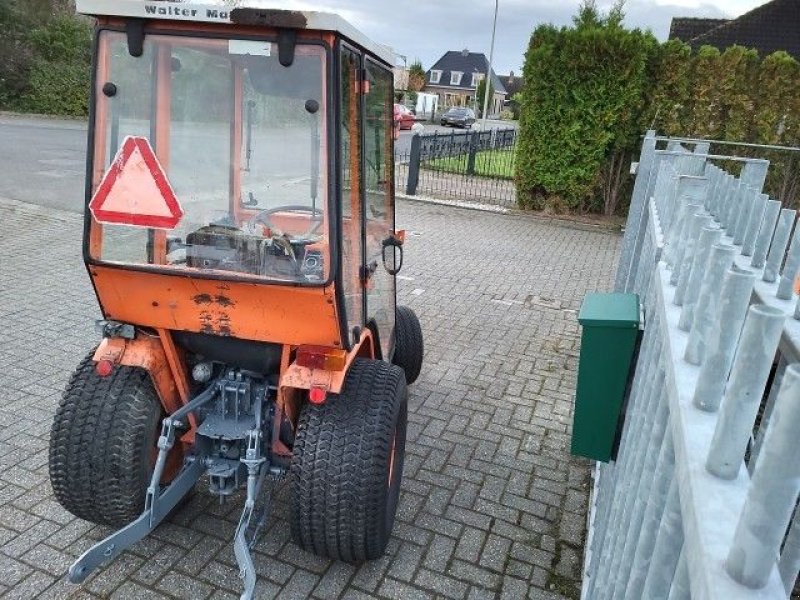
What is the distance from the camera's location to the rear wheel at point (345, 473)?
2.62m

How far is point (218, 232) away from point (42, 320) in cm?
370

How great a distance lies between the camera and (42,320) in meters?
5.54

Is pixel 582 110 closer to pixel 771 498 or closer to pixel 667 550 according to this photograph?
pixel 667 550

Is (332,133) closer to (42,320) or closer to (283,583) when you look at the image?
(283,583)

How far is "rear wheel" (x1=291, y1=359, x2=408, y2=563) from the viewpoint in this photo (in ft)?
A: 8.59

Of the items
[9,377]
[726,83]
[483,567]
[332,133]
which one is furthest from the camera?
[726,83]

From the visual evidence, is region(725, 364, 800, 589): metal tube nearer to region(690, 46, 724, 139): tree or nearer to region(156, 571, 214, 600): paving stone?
region(156, 571, 214, 600): paving stone

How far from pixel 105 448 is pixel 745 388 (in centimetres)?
259

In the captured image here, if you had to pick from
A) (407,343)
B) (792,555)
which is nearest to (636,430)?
(792,555)

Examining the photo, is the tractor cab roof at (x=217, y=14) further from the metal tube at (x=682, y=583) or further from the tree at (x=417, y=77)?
the tree at (x=417, y=77)

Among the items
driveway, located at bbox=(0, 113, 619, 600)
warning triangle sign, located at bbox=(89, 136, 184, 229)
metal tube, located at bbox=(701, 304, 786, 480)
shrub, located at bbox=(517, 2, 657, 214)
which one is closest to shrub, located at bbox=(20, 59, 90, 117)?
shrub, located at bbox=(517, 2, 657, 214)

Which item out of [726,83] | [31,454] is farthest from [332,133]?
[726,83]

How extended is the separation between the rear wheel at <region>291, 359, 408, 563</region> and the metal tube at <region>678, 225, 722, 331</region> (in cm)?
144

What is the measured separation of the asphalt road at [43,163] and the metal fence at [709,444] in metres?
6.47
